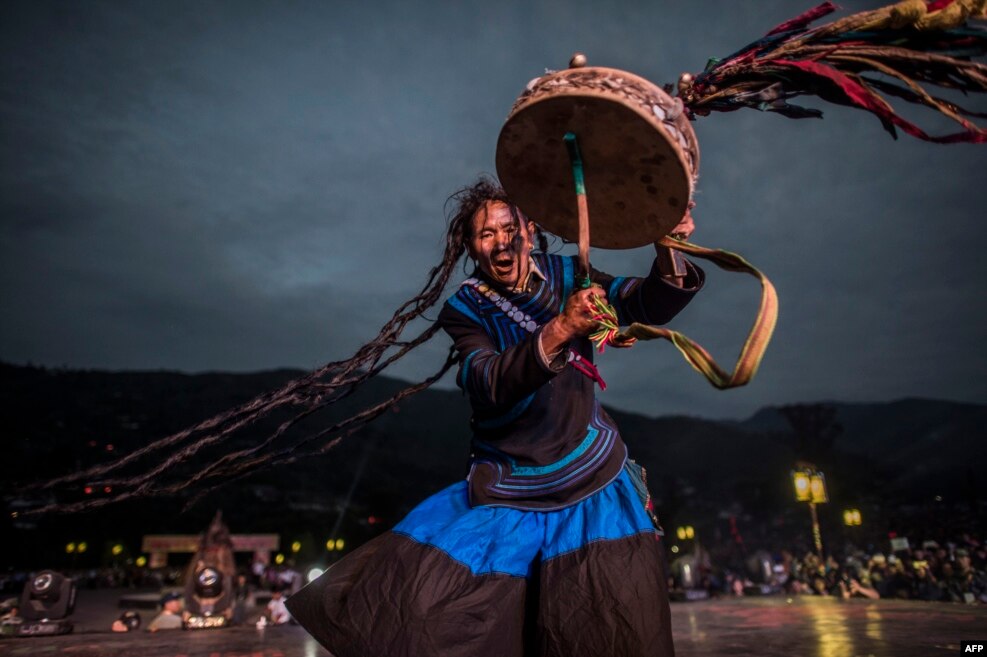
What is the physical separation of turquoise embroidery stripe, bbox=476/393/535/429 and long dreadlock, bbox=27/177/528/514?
0.59m

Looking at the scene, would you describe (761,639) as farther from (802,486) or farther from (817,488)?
(817,488)

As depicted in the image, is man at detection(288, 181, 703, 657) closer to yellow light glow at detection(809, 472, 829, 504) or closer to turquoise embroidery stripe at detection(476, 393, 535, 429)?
turquoise embroidery stripe at detection(476, 393, 535, 429)

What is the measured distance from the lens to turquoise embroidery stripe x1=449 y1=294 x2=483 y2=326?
240 cm

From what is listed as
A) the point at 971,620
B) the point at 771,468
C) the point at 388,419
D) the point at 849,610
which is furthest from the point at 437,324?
the point at 388,419

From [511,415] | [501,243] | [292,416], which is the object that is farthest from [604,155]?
[292,416]

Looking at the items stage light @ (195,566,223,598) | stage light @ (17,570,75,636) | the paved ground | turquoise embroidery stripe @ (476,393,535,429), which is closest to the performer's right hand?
turquoise embroidery stripe @ (476,393,535,429)

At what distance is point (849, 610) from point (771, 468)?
47827mm

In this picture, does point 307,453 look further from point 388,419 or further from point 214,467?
point 388,419

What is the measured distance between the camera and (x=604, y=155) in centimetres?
187

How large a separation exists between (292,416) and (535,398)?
1278 mm

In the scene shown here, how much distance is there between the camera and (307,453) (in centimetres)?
294

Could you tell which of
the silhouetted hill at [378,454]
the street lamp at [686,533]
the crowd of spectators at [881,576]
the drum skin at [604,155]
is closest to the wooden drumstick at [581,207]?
the drum skin at [604,155]

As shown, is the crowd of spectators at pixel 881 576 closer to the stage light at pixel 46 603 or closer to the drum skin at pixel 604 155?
the drum skin at pixel 604 155

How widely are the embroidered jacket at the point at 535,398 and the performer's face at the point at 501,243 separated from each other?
65 millimetres
